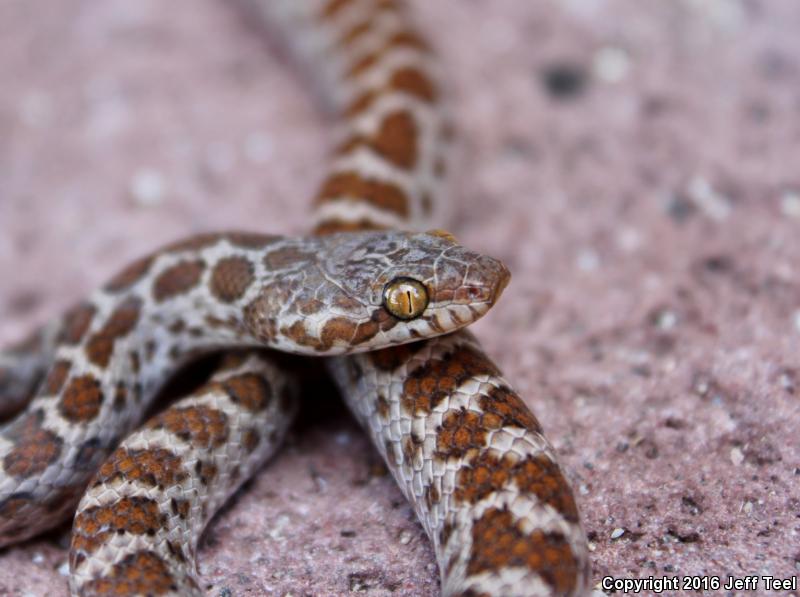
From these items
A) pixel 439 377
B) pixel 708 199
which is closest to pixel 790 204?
pixel 708 199

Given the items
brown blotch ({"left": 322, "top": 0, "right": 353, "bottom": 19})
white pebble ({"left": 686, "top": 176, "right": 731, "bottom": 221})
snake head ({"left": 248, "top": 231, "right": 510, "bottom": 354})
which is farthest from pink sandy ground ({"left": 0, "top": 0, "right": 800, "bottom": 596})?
snake head ({"left": 248, "top": 231, "right": 510, "bottom": 354})

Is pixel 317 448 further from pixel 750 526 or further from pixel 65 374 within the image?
pixel 750 526

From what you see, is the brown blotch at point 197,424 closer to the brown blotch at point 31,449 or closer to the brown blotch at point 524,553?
the brown blotch at point 31,449

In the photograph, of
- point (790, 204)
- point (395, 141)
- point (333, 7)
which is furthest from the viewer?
point (333, 7)

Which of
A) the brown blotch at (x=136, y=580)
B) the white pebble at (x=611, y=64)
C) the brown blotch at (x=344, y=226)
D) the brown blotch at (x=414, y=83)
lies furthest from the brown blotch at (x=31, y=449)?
the white pebble at (x=611, y=64)

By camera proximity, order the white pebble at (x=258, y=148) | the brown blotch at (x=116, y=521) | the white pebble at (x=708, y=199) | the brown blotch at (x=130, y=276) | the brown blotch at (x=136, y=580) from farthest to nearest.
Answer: the white pebble at (x=258, y=148), the white pebble at (x=708, y=199), the brown blotch at (x=130, y=276), the brown blotch at (x=116, y=521), the brown blotch at (x=136, y=580)

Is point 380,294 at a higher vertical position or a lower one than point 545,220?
higher

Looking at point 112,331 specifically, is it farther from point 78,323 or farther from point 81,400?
point 81,400
